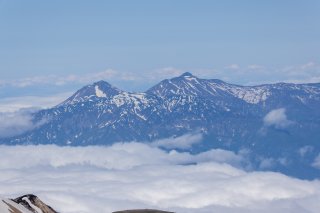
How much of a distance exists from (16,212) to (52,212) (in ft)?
94.4

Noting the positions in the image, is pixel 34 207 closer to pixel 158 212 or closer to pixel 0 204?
pixel 0 204

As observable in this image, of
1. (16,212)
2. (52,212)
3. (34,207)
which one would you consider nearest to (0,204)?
(16,212)

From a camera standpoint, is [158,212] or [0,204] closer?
[0,204]

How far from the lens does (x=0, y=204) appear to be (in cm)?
10962

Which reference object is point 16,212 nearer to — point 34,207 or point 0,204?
point 0,204

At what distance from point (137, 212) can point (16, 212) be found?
206 feet

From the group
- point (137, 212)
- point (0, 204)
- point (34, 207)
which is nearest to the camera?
A: point (0, 204)

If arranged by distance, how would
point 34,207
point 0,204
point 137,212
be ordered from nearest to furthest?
1. point 0,204
2. point 34,207
3. point 137,212

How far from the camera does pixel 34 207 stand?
132500 millimetres

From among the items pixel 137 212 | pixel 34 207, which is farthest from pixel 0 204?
pixel 137 212

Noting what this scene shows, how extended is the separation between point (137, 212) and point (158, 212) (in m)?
5.93

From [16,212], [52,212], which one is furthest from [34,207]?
[16,212]

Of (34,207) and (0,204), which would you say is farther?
(34,207)

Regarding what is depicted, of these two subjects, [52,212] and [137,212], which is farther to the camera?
[137,212]
